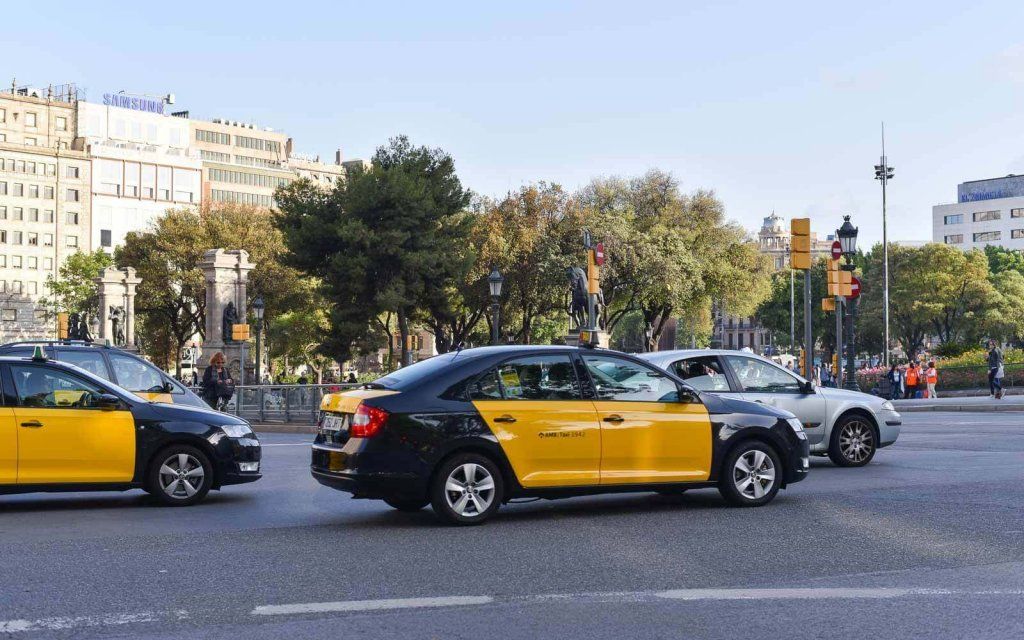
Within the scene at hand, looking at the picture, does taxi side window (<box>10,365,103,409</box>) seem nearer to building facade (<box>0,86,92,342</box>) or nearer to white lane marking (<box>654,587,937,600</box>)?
white lane marking (<box>654,587,937,600</box>)

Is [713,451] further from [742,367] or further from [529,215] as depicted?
[529,215]

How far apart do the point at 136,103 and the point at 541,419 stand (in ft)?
446

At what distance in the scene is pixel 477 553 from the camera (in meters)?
9.23

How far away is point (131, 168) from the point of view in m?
130

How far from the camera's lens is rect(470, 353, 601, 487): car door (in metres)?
10.6

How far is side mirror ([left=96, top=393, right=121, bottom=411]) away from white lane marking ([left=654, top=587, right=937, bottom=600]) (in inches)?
253

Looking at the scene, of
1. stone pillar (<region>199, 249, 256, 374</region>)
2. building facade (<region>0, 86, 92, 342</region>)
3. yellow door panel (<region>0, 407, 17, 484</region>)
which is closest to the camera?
yellow door panel (<region>0, 407, 17, 484</region>)

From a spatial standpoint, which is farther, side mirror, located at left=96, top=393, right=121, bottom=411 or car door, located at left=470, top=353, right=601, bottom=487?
side mirror, located at left=96, top=393, right=121, bottom=411

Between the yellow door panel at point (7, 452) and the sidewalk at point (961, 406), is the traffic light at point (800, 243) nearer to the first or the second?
the sidewalk at point (961, 406)

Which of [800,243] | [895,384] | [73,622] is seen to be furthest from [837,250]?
[73,622]

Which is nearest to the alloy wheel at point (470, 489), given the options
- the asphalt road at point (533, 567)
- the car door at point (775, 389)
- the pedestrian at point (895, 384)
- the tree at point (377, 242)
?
the asphalt road at point (533, 567)

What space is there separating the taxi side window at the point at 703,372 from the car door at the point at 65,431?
6080 mm

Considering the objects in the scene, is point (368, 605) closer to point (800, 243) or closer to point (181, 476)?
point (181, 476)

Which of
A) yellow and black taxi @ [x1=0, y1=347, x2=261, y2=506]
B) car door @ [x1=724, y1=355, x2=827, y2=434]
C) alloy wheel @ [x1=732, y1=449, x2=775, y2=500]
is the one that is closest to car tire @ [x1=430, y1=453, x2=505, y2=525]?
alloy wheel @ [x1=732, y1=449, x2=775, y2=500]
